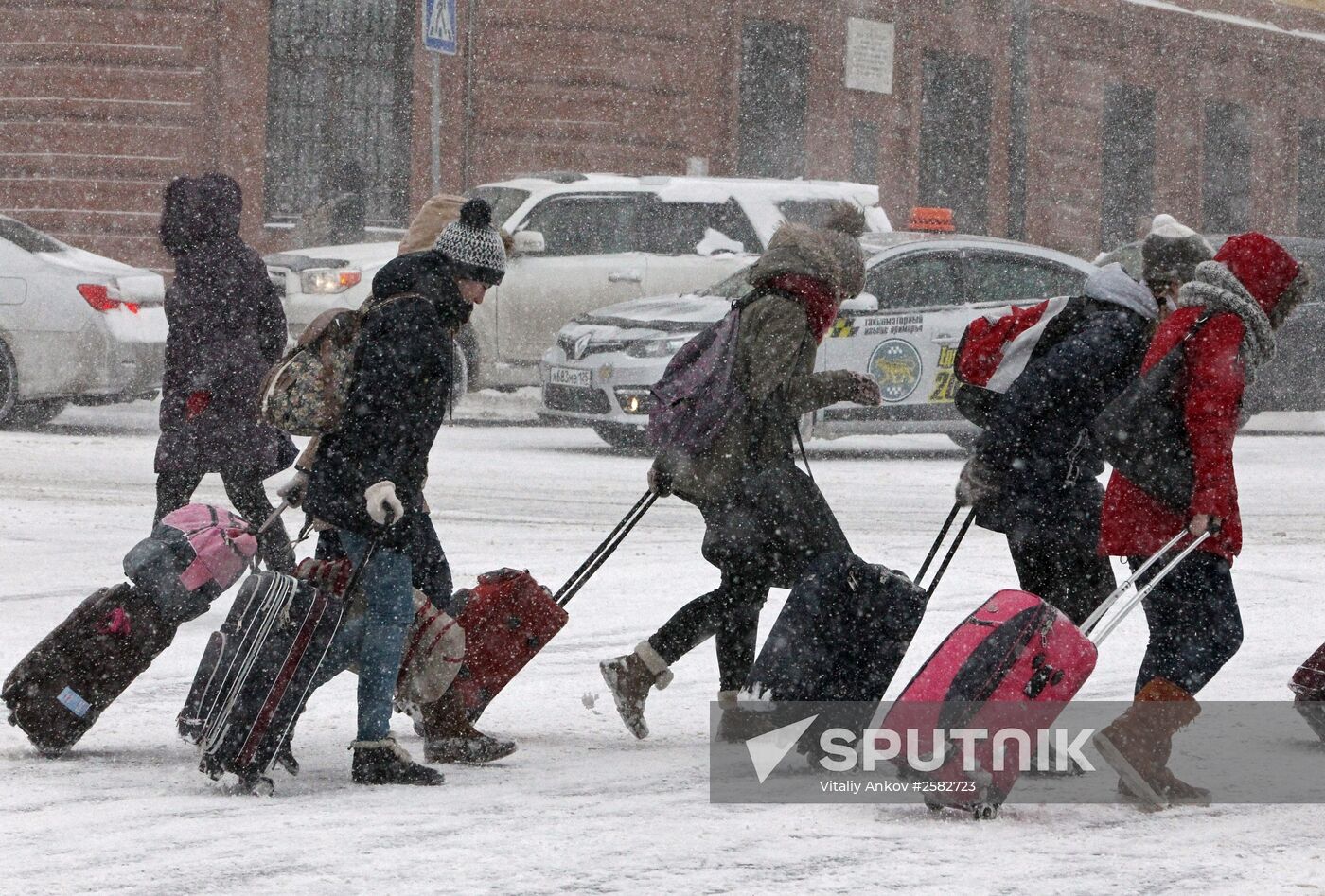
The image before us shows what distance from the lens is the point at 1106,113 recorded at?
32125mm

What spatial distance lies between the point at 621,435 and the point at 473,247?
9.19m

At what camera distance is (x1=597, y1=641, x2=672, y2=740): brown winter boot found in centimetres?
596

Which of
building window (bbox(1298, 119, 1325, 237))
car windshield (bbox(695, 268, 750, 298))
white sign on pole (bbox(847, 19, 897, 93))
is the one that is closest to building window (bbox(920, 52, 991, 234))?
white sign on pole (bbox(847, 19, 897, 93))

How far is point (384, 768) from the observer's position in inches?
211

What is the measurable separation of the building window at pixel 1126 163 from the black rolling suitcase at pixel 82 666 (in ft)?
91.6

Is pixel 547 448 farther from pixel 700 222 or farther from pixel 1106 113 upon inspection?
pixel 1106 113

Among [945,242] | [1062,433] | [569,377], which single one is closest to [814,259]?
[1062,433]

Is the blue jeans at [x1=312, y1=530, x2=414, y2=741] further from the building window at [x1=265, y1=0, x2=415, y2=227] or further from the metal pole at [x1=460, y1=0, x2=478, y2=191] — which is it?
the metal pole at [x1=460, y1=0, x2=478, y2=191]

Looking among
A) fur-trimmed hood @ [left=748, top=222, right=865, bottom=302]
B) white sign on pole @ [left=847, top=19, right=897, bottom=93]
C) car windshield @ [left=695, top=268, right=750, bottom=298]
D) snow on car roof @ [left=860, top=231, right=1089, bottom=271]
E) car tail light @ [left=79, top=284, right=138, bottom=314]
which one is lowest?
car tail light @ [left=79, top=284, right=138, bottom=314]

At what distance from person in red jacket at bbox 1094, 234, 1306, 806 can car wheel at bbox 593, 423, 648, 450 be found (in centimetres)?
923

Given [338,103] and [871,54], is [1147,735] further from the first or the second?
[871,54]

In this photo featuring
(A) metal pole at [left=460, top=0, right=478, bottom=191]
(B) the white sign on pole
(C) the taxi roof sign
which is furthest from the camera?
(B) the white sign on pole

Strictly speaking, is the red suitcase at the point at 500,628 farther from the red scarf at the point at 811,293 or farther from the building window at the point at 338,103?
the building window at the point at 338,103

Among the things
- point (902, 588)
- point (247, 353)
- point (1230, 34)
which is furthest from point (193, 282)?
point (1230, 34)
